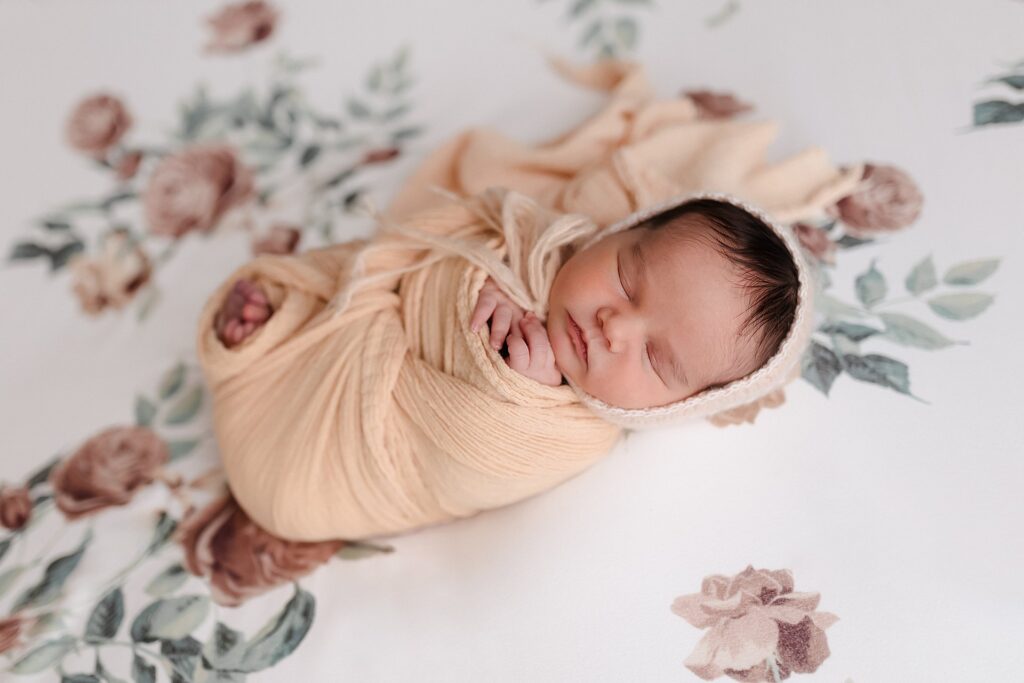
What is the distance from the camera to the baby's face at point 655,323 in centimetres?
87

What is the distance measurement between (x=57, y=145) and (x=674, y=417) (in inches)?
47.1

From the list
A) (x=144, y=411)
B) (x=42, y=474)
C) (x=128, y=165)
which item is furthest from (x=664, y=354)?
(x=128, y=165)

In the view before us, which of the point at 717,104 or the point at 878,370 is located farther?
the point at 717,104

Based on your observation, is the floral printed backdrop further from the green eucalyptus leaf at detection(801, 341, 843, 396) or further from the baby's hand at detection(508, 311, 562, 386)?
the baby's hand at detection(508, 311, 562, 386)

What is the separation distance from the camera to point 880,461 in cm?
89

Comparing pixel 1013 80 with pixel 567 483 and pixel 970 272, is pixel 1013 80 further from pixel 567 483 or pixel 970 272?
pixel 567 483

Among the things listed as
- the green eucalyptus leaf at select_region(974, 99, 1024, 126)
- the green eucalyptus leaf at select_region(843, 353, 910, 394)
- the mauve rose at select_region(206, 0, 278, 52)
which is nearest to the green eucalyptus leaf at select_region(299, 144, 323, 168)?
the mauve rose at select_region(206, 0, 278, 52)

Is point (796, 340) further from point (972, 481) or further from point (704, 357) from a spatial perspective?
point (972, 481)

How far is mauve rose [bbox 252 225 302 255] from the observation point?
4.27 feet

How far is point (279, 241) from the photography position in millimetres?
1309

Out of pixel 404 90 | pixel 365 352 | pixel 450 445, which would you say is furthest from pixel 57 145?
pixel 450 445

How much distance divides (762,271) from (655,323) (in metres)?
0.13

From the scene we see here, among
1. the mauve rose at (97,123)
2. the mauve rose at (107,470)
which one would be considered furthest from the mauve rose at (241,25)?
the mauve rose at (107,470)

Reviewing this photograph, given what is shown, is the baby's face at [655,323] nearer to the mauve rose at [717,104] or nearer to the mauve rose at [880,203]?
the mauve rose at [880,203]
